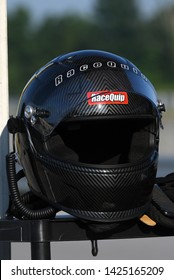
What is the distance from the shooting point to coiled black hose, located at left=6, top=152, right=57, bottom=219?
8.54 feet

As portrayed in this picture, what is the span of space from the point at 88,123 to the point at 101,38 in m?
30.0

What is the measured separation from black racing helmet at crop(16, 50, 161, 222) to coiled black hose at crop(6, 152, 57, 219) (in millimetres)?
33

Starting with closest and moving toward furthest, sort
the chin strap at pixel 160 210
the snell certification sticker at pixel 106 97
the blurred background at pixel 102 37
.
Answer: the snell certification sticker at pixel 106 97 < the chin strap at pixel 160 210 < the blurred background at pixel 102 37

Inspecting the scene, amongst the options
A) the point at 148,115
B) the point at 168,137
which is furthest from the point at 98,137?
the point at 168,137

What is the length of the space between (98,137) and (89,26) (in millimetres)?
32174

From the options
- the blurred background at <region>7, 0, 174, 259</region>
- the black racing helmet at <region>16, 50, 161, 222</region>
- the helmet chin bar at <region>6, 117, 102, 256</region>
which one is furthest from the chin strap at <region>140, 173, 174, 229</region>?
the blurred background at <region>7, 0, 174, 259</region>

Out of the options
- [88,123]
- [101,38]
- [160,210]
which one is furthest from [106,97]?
[101,38]

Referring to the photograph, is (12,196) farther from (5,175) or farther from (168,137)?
(168,137)

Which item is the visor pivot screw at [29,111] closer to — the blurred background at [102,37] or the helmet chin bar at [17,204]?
the helmet chin bar at [17,204]

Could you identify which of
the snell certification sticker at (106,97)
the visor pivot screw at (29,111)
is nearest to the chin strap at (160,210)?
the snell certification sticker at (106,97)

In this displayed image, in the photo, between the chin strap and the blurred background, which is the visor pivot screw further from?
the blurred background

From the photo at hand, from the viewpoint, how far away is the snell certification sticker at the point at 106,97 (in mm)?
2525

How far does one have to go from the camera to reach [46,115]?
101 inches

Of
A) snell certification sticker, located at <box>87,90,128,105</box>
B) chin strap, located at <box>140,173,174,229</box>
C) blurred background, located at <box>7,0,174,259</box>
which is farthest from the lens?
blurred background, located at <box>7,0,174,259</box>
